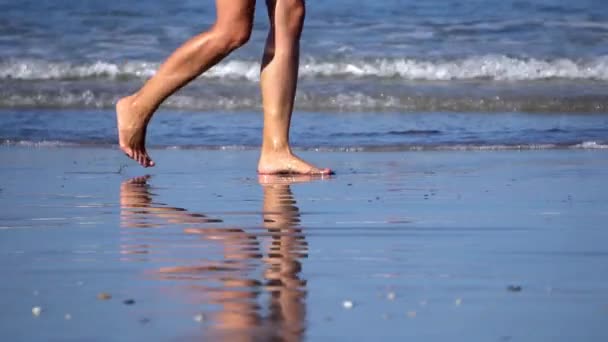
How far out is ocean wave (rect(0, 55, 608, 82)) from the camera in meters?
9.09

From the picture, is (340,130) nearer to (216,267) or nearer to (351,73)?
(351,73)

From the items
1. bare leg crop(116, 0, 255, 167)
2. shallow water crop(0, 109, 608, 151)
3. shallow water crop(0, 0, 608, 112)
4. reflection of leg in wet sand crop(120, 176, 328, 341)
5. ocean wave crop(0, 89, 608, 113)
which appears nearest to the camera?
reflection of leg in wet sand crop(120, 176, 328, 341)

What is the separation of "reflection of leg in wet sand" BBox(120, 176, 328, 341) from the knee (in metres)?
0.54

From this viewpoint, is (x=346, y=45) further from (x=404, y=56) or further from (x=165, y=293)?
(x=165, y=293)

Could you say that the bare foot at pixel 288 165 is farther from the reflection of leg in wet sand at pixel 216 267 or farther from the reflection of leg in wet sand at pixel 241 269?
the reflection of leg in wet sand at pixel 216 267

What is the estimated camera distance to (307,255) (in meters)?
2.67

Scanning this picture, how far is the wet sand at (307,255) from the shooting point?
2.01 metres

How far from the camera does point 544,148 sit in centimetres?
552

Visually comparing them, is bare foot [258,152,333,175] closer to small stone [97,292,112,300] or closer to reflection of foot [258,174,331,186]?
reflection of foot [258,174,331,186]

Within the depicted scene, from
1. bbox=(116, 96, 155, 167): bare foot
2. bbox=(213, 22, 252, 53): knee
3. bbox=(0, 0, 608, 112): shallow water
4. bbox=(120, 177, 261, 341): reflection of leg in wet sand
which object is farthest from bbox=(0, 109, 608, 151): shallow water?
bbox=(120, 177, 261, 341): reflection of leg in wet sand

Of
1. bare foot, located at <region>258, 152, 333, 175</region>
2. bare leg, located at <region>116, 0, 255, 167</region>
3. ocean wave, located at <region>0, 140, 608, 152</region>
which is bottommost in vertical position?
ocean wave, located at <region>0, 140, 608, 152</region>

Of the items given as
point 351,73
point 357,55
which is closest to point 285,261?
point 351,73

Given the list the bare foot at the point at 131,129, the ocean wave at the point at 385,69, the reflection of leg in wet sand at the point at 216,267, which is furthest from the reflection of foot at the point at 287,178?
the ocean wave at the point at 385,69

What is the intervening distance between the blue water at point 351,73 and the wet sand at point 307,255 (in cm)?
166
